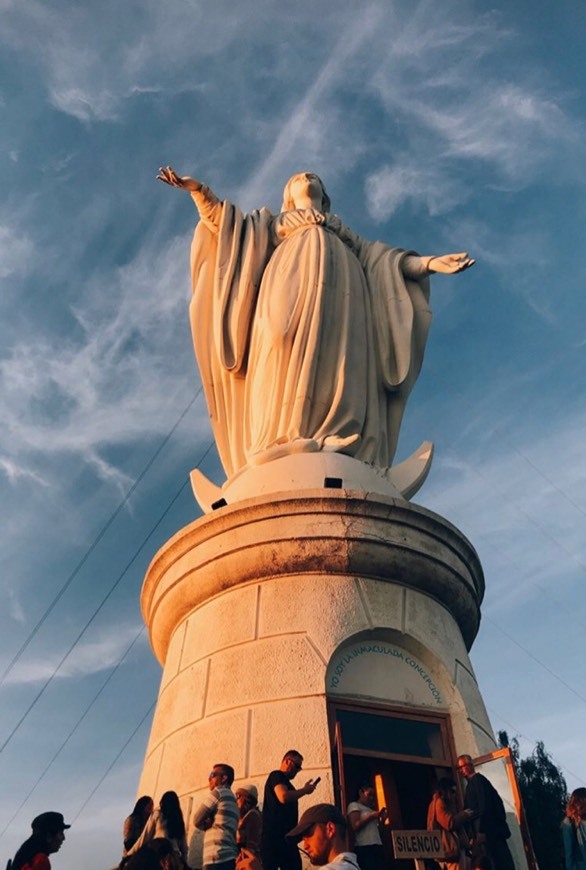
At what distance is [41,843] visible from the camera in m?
4.61

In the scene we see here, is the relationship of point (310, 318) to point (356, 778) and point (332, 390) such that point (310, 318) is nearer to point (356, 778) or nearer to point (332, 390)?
point (332, 390)

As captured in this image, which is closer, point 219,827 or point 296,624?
point 219,827

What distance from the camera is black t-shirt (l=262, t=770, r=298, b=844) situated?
200 inches

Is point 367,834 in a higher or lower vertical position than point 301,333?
lower

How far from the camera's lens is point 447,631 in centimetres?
781

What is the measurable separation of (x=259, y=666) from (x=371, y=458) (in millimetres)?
3227

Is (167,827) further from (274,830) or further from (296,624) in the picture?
(296,624)

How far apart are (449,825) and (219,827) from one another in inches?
60.1

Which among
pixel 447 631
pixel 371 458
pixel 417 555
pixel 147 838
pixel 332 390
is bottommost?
pixel 147 838

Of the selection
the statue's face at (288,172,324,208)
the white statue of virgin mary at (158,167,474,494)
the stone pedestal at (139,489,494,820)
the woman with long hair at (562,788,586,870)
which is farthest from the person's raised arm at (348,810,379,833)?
the statue's face at (288,172,324,208)

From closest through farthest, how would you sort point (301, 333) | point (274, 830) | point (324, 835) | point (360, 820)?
point (324, 835) < point (274, 830) < point (360, 820) < point (301, 333)

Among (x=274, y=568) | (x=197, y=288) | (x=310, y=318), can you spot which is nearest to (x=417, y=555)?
(x=274, y=568)

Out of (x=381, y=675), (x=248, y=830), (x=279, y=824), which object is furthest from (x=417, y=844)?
(x=381, y=675)

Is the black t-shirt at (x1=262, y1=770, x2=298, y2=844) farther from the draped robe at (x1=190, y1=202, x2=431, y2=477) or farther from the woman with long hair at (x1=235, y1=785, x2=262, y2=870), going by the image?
the draped robe at (x1=190, y1=202, x2=431, y2=477)
